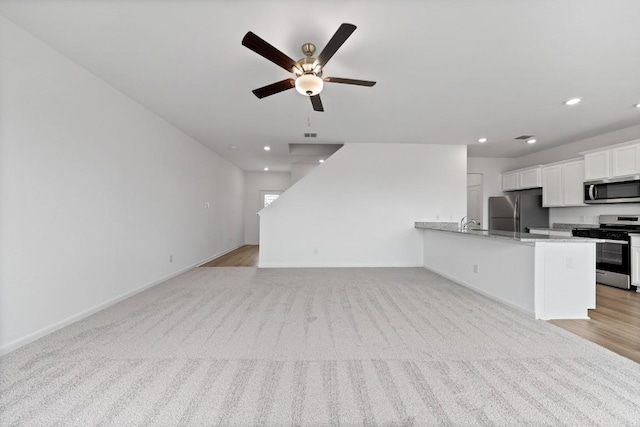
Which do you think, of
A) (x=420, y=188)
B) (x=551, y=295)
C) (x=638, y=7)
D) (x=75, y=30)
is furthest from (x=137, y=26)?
(x=420, y=188)

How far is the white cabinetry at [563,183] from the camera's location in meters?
4.72

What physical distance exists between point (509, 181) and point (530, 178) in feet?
1.79

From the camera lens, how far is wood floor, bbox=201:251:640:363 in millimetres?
2171

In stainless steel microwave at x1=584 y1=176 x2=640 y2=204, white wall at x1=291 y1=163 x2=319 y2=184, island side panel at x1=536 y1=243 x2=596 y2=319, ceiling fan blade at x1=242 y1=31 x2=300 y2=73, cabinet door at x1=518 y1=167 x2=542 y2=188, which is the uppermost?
white wall at x1=291 y1=163 x2=319 y2=184

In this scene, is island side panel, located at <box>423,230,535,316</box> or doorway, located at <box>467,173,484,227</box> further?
doorway, located at <box>467,173,484,227</box>

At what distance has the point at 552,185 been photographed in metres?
5.17

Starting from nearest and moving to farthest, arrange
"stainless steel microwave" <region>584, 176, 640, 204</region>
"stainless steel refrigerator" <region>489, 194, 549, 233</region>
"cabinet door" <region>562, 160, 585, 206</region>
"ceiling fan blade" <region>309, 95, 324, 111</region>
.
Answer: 1. "ceiling fan blade" <region>309, 95, 324, 111</region>
2. "stainless steel microwave" <region>584, 176, 640, 204</region>
3. "cabinet door" <region>562, 160, 585, 206</region>
4. "stainless steel refrigerator" <region>489, 194, 549, 233</region>

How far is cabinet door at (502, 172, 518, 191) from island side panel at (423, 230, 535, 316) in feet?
9.06

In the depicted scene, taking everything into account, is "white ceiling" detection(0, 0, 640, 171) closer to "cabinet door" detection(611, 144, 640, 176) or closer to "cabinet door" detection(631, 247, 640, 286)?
"cabinet door" detection(611, 144, 640, 176)

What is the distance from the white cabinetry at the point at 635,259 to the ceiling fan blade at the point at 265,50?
523 cm

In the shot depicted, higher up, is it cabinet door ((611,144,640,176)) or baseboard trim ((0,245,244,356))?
cabinet door ((611,144,640,176))

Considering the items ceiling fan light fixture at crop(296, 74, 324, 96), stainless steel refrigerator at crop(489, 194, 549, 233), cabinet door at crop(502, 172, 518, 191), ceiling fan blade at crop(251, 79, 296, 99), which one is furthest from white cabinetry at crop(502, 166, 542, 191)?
ceiling fan blade at crop(251, 79, 296, 99)

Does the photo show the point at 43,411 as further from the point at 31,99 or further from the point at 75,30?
the point at 75,30

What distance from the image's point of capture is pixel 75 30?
Answer: 6.95ft
